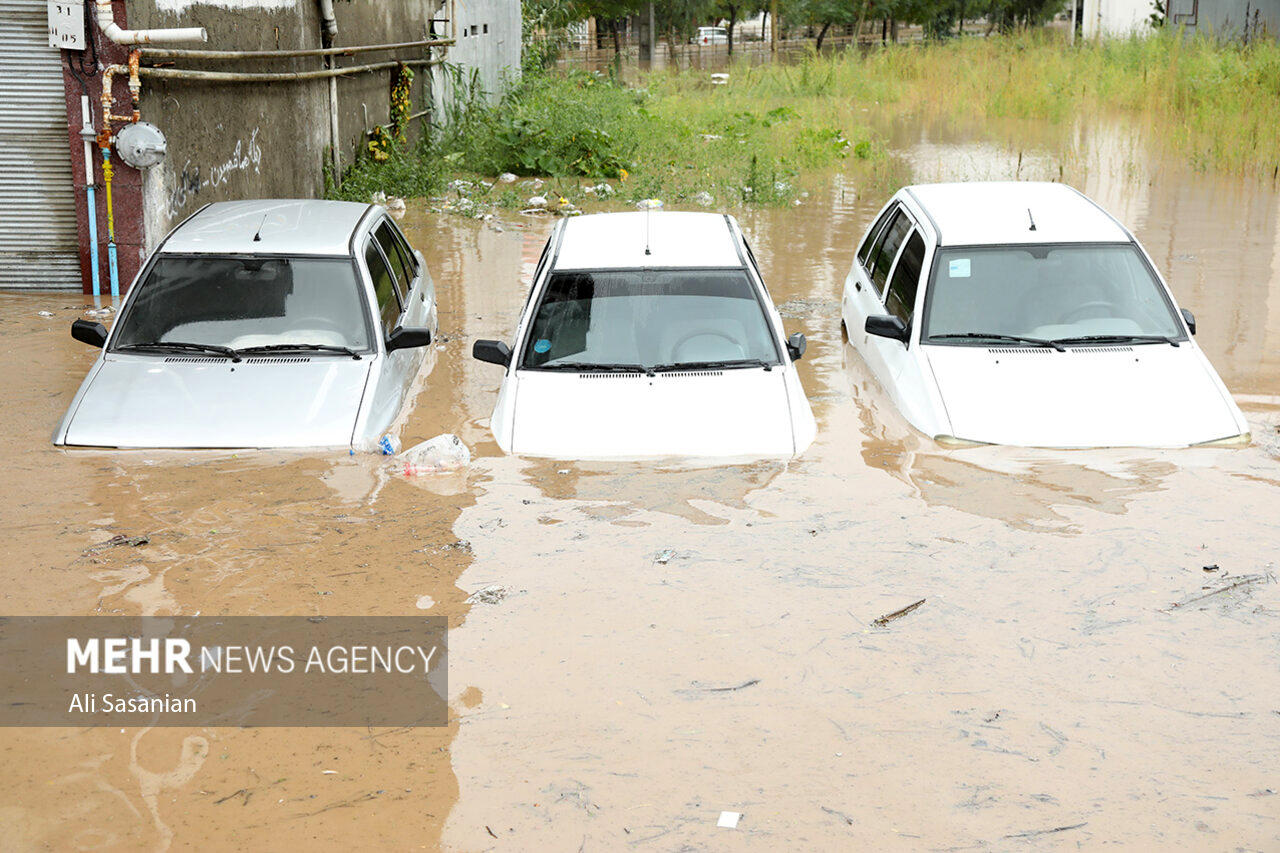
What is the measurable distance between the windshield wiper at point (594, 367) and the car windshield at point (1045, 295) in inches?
76.5

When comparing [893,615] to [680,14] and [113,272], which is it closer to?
[113,272]

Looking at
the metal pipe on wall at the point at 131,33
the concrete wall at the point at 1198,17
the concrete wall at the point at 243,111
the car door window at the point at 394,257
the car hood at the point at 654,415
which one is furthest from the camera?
the concrete wall at the point at 1198,17

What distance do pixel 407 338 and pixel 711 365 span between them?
6.05 ft

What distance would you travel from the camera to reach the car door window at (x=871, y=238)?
9336 millimetres

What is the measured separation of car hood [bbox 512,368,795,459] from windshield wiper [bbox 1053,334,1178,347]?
6.36 ft

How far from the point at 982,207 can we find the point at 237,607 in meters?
5.55

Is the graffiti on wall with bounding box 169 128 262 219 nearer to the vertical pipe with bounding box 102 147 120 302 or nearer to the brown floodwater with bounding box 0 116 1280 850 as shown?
the vertical pipe with bounding box 102 147 120 302

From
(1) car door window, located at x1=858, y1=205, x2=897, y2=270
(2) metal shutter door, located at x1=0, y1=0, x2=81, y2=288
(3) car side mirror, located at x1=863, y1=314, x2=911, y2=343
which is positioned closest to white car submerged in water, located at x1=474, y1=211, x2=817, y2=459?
(3) car side mirror, located at x1=863, y1=314, x2=911, y2=343

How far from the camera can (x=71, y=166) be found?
11156mm

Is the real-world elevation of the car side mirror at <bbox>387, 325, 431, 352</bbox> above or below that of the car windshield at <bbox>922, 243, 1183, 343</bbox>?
below

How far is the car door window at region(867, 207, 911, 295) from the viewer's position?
8808 mm

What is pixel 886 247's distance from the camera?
9094mm

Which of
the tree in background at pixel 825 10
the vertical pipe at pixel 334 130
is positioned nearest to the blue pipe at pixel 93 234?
the vertical pipe at pixel 334 130

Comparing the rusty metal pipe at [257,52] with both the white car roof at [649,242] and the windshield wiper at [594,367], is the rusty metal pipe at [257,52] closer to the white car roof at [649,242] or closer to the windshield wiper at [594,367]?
the white car roof at [649,242]
